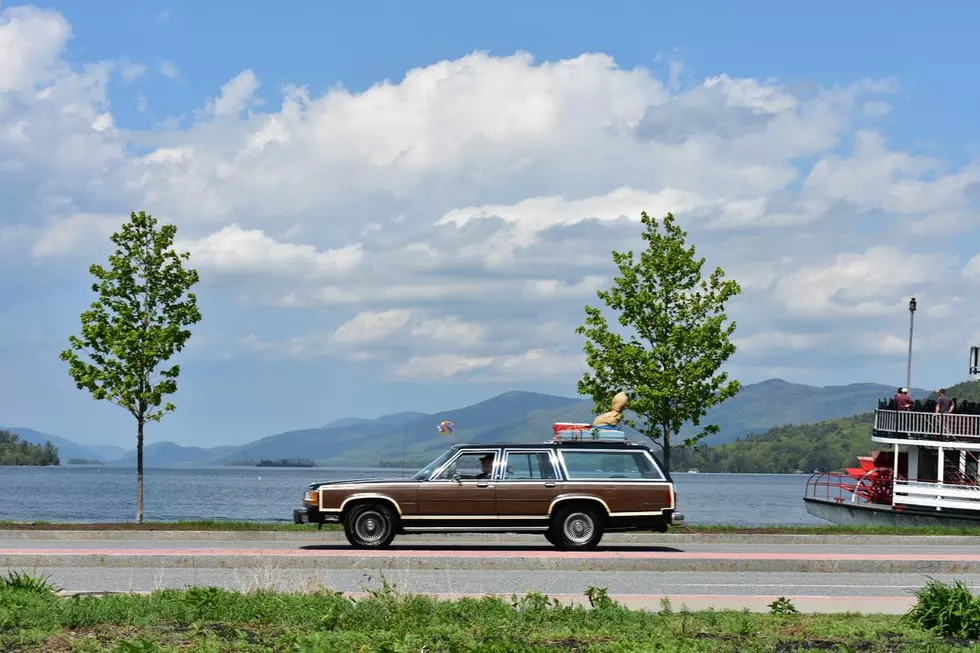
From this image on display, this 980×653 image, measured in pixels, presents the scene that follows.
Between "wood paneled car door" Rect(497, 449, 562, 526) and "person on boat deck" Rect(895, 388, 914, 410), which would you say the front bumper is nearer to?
"wood paneled car door" Rect(497, 449, 562, 526)

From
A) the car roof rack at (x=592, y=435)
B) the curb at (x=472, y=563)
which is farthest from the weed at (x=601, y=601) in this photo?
the car roof rack at (x=592, y=435)

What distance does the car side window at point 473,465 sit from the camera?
2188 centimetres

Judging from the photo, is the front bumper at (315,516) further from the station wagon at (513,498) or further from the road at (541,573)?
A: the road at (541,573)

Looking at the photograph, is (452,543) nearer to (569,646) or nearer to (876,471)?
(569,646)

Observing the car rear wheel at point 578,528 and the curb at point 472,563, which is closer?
the curb at point 472,563

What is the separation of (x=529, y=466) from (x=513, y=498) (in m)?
0.63

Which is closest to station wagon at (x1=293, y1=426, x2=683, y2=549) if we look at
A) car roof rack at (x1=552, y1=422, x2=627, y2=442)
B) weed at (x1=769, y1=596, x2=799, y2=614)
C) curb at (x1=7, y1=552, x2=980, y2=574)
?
car roof rack at (x1=552, y1=422, x2=627, y2=442)

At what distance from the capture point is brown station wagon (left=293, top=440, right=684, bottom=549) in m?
21.4

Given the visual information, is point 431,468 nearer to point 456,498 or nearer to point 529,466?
point 456,498

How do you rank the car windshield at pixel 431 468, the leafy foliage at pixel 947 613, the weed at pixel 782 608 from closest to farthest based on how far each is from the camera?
the leafy foliage at pixel 947 613 < the weed at pixel 782 608 < the car windshield at pixel 431 468

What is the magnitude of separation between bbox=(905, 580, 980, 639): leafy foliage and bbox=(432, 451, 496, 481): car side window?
10.9 metres

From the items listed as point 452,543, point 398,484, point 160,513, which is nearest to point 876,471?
point 452,543

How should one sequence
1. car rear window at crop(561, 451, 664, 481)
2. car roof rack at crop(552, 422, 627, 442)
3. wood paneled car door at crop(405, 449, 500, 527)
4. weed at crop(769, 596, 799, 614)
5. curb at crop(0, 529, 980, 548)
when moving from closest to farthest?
1. weed at crop(769, 596, 799, 614)
2. wood paneled car door at crop(405, 449, 500, 527)
3. car rear window at crop(561, 451, 664, 481)
4. car roof rack at crop(552, 422, 627, 442)
5. curb at crop(0, 529, 980, 548)

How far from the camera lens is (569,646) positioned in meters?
10.1
